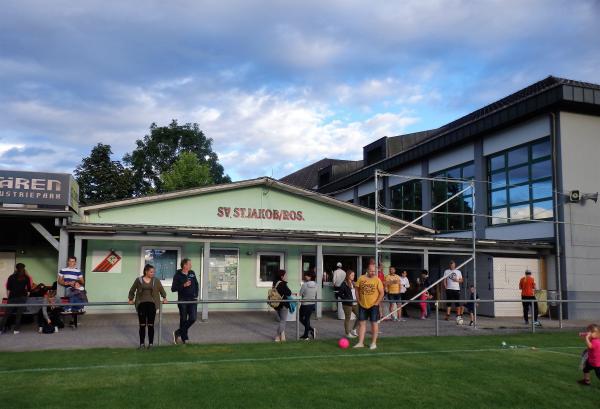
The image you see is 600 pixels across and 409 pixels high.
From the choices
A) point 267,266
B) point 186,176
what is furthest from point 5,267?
point 186,176

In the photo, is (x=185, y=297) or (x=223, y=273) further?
(x=223, y=273)

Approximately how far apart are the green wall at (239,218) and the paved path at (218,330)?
10.9ft

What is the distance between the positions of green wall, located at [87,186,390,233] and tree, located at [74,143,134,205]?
30270mm

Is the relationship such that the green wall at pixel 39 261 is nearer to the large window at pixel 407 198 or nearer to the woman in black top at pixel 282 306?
the woman in black top at pixel 282 306

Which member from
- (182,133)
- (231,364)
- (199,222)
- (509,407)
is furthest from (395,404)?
(182,133)

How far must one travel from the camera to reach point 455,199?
23.5 m

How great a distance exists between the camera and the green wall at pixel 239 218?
59.7 ft

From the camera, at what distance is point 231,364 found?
8.59 m

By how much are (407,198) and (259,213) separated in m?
10.4

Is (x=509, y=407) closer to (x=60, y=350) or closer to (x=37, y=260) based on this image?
(x=60, y=350)

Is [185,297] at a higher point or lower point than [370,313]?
higher

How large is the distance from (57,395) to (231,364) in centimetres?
279

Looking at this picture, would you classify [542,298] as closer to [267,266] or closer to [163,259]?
[267,266]

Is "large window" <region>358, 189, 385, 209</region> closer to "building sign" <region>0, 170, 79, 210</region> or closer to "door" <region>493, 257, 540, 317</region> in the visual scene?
"door" <region>493, 257, 540, 317</region>
